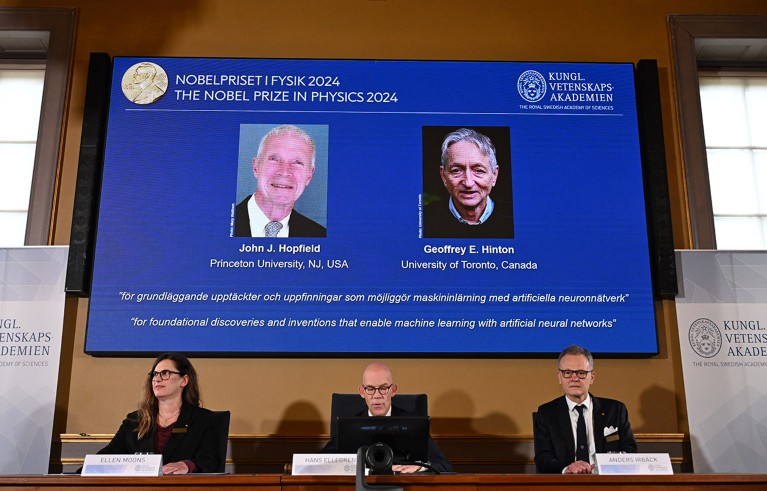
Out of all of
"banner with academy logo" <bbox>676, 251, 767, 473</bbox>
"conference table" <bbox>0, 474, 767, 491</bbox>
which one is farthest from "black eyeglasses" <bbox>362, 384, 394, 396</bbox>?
"banner with academy logo" <bbox>676, 251, 767, 473</bbox>

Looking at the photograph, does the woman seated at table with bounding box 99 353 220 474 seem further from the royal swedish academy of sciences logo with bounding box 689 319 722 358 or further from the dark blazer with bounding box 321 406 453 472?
the royal swedish academy of sciences logo with bounding box 689 319 722 358

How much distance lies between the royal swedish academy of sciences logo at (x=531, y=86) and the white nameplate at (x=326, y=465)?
2.96m

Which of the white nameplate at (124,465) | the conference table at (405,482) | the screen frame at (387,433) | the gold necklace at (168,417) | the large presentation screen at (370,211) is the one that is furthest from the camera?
the large presentation screen at (370,211)

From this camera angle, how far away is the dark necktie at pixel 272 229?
5.00m

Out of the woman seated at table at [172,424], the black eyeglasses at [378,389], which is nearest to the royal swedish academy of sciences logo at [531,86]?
the black eyeglasses at [378,389]

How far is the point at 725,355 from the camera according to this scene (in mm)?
4887

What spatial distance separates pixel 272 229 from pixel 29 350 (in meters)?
1.55

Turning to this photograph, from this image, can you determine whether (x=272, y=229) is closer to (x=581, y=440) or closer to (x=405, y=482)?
(x=581, y=440)

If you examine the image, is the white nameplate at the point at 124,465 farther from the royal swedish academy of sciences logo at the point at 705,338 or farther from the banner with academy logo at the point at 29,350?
the royal swedish academy of sciences logo at the point at 705,338

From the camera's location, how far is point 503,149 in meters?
5.20

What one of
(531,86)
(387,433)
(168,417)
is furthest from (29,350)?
(531,86)

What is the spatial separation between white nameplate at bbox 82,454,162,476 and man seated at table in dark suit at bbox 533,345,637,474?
1.86m

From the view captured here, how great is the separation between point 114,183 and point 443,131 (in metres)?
2.02

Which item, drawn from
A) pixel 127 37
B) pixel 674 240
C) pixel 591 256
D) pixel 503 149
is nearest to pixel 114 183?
pixel 127 37
